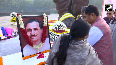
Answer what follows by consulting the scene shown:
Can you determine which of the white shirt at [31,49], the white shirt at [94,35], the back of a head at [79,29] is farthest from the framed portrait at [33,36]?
the back of a head at [79,29]

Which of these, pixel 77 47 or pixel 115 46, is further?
pixel 115 46

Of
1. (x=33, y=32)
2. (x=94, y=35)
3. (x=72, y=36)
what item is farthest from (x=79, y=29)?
(x=33, y=32)

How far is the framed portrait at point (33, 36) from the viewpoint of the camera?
1.89 metres

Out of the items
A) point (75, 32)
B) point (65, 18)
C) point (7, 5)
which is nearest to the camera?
point (75, 32)

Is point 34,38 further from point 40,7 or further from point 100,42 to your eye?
point 40,7

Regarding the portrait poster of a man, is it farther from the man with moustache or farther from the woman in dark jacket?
the woman in dark jacket

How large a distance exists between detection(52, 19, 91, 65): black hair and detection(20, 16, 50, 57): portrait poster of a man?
0.76 m

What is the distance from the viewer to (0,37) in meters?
3.57

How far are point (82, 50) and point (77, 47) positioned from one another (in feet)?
0.18

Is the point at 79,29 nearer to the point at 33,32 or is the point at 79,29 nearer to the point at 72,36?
the point at 72,36

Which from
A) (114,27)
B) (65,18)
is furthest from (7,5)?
(114,27)

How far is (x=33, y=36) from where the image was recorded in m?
2.01

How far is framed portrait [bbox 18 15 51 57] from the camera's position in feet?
6.22

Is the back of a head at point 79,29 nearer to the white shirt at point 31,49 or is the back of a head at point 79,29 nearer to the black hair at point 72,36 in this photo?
the black hair at point 72,36
